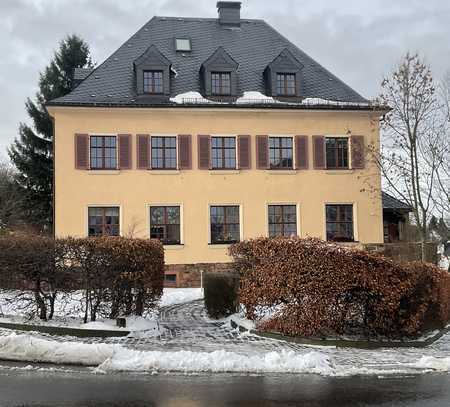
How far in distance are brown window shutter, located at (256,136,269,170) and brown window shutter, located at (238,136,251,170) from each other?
0.42 meters

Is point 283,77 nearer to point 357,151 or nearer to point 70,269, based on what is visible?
point 357,151

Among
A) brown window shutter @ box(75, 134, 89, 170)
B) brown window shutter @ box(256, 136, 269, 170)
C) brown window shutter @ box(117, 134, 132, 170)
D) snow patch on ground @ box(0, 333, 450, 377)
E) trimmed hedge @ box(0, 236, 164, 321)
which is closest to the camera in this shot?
snow patch on ground @ box(0, 333, 450, 377)

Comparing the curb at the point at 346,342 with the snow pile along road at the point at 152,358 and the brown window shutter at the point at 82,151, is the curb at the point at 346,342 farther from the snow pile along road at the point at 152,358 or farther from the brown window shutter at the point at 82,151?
the brown window shutter at the point at 82,151

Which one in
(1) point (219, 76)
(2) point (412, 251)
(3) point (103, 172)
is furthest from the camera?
(1) point (219, 76)

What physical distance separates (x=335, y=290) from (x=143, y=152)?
58.0 feet

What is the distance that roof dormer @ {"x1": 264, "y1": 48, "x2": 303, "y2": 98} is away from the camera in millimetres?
29281

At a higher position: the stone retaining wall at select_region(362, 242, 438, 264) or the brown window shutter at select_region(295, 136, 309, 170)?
the brown window shutter at select_region(295, 136, 309, 170)

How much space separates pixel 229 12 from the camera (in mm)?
33750

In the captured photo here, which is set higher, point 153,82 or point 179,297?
point 153,82

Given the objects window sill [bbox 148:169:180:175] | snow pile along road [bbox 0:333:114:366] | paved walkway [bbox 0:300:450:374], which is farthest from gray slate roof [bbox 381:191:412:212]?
snow pile along road [bbox 0:333:114:366]

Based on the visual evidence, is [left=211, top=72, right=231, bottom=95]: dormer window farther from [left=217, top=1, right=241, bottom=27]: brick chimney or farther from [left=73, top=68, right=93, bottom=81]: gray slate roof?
[left=73, top=68, right=93, bottom=81]: gray slate roof

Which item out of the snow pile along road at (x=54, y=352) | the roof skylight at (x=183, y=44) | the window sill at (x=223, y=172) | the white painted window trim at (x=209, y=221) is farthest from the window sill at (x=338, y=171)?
the snow pile along road at (x=54, y=352)

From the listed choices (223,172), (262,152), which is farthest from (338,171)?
(223,172)

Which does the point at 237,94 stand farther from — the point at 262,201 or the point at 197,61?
the point at 262,201
